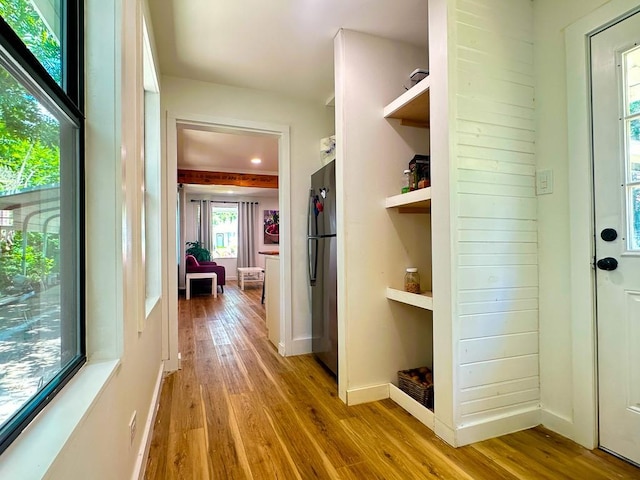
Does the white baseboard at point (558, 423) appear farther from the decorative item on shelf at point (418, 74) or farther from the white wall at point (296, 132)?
the decorative item on shelf at point (418, 74)

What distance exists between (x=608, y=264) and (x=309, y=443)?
5.54 feet

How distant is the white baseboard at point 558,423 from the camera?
166 cm

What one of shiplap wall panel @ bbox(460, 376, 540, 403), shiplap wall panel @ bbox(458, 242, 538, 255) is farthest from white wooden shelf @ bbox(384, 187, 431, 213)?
shiplap wall panel @ bbox(460, 376, 540, 403)

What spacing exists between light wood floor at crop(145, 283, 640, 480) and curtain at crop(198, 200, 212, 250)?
6.46 metres

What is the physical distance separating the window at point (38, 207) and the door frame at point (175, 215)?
174 centimetres

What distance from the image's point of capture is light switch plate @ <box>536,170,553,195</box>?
5.79ft

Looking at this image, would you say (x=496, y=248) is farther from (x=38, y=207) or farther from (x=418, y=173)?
(x=38, y=207)

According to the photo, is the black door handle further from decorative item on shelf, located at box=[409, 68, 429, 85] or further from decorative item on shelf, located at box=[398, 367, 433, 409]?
decorative item on shelf, located at box=[409, 68, 429, 85]

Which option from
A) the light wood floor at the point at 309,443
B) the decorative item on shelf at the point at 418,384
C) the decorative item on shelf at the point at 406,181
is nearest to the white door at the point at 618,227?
the light wood floor at the point at 309,443

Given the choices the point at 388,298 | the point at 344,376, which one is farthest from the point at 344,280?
the point at 344,376

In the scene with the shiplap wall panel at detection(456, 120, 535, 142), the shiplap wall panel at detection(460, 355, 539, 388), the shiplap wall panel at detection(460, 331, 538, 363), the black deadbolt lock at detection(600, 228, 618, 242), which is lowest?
the shiplap wall panel at detection(460, 355, 539, 388)

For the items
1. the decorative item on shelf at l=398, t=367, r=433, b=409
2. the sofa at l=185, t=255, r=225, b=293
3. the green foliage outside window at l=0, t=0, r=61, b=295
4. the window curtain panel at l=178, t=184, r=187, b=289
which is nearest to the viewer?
the green foliage outside window at l=0, t=0, r=61, b=295

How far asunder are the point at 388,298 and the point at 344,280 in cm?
33

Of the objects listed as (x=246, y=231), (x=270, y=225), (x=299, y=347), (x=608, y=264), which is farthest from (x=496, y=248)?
(x=246, y=231)
